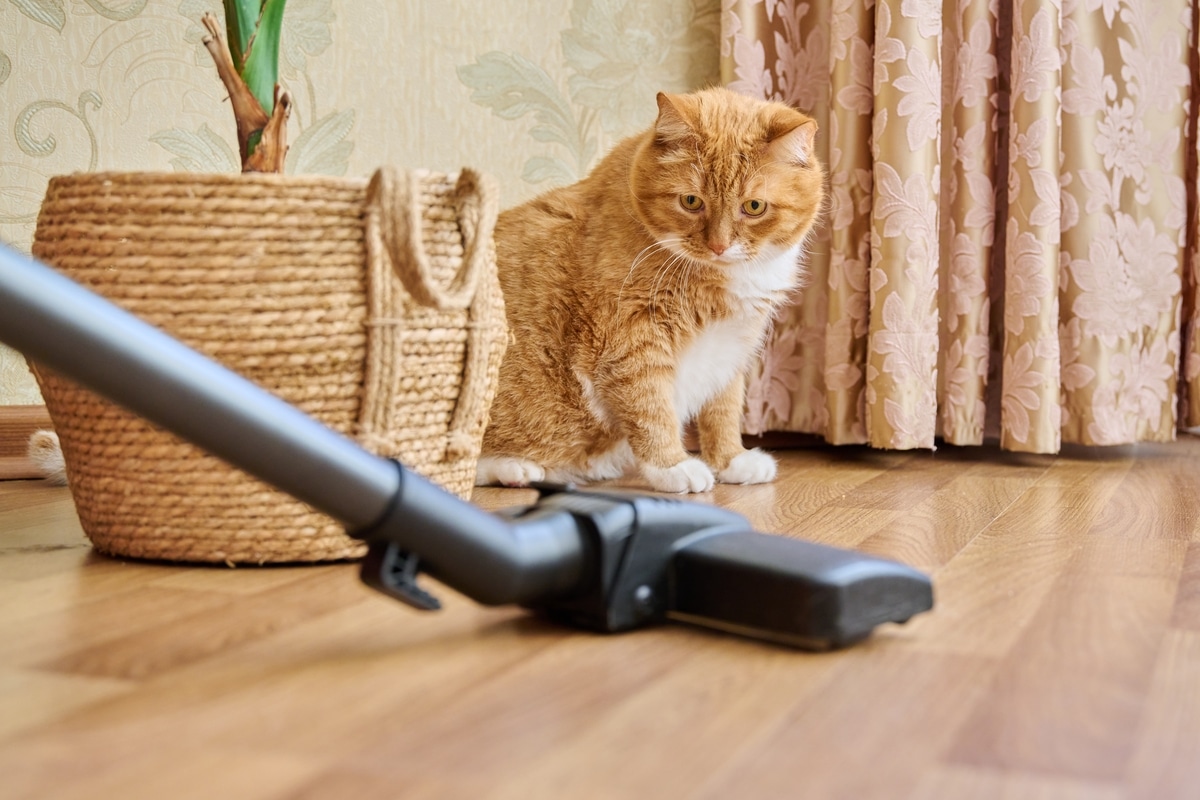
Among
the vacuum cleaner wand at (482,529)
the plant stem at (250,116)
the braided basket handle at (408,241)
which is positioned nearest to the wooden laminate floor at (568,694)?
the vacuum cleaner wand at (482,529)

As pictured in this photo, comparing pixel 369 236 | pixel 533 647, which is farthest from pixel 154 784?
pixel 369 236

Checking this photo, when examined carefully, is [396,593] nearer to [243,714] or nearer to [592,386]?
[243,714]

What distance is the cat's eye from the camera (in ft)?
5.08

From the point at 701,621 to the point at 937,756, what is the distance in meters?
0.24

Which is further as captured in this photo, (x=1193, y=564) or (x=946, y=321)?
(x=946, y=321)

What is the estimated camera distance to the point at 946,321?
1.87 metres

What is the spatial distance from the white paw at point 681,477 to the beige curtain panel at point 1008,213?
1.22 feet

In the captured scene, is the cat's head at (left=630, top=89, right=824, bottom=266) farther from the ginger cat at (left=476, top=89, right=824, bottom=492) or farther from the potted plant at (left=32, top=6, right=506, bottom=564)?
the potted plant at (left=32, top=6, right=506, bottom=564)

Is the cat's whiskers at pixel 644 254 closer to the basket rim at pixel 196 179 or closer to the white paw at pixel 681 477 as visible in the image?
the white paw at pixel 681 477

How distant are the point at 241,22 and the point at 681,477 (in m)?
0.82

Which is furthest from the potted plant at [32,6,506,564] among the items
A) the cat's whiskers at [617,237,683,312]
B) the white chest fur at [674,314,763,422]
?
the white chest fur at [674,314,763,422]

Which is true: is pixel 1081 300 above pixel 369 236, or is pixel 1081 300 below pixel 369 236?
below

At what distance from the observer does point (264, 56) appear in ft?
3.56

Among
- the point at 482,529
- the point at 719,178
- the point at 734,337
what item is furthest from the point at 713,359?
the point at 482,529
